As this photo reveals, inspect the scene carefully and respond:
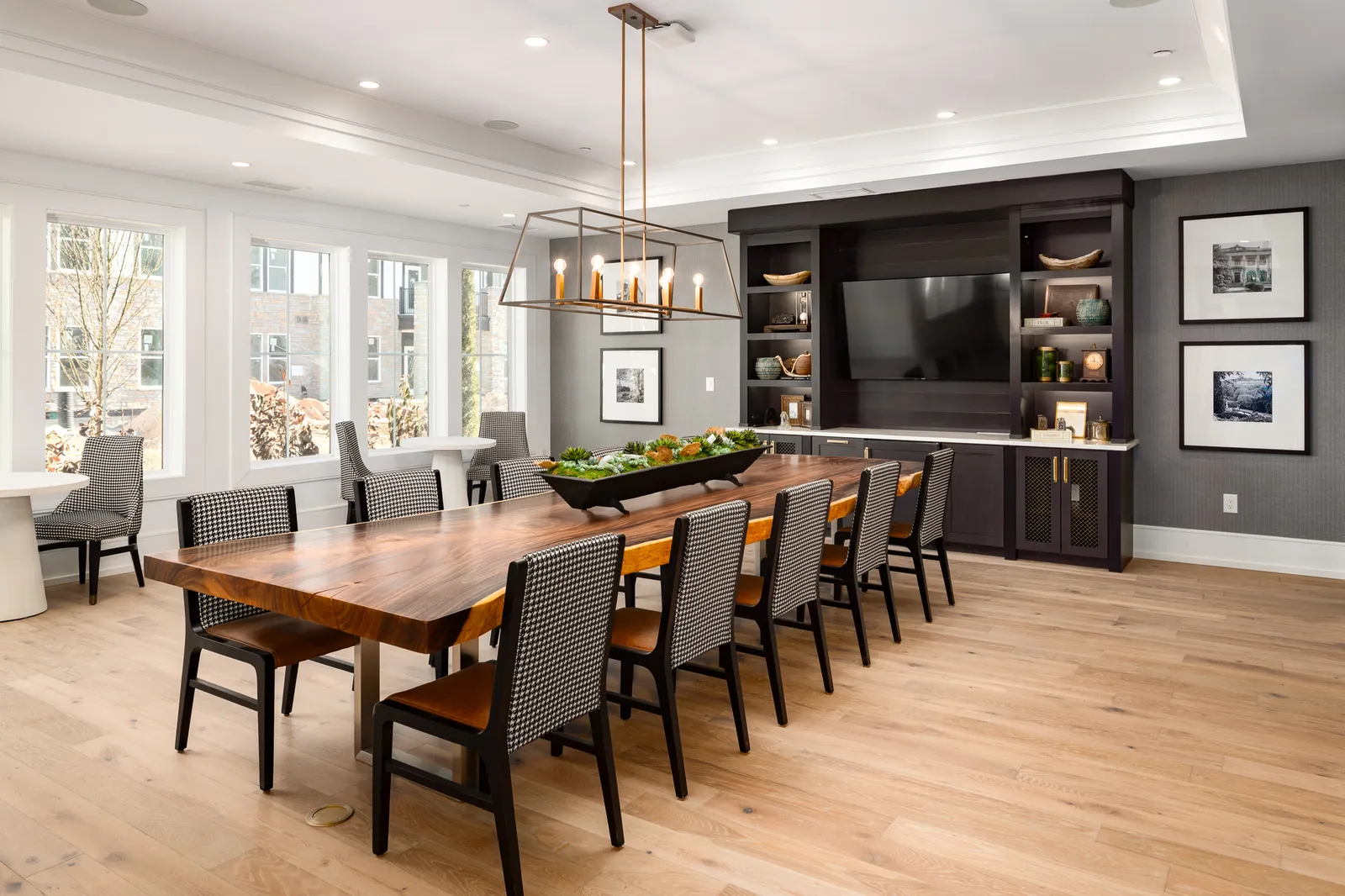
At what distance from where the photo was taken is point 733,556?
9.68ft

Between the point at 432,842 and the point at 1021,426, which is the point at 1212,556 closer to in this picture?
the point at 1021,426

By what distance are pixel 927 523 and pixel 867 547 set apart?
79cm

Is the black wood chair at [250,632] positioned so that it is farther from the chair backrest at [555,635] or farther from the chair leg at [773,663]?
the chair leg at [773,663]

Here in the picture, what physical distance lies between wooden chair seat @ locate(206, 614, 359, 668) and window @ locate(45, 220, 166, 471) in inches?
134

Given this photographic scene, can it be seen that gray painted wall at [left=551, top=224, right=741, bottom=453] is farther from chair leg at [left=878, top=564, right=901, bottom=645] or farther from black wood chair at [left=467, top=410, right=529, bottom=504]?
chair leg at [left=878, top=564, right=901, bottom=645]

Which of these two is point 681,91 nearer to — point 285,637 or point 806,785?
point 285,637

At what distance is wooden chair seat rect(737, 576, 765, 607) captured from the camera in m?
3.40

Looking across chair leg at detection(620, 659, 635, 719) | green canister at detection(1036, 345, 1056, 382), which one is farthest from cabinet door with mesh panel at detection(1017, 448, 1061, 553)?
chair leg at detection(620, 659, 635, 719)

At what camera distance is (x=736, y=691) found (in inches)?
119

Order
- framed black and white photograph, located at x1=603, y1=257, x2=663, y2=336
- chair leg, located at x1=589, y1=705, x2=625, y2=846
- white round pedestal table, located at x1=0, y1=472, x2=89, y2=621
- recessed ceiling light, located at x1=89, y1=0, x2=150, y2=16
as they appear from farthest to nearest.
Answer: framed black and white photograph, located at x1=603, y1=257, x2=663, y2=336
white round pedestal table, located at x1=0, y1=472, x2=89, y2=621
recessed ceiling light, located at x1=89, y1=0, x2=150, y2=16
chair leg, located at x1=589, y1=705, x2=625, y2=846

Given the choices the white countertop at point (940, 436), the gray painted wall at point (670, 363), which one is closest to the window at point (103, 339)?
A: the gray painted wall at point (670, 363)

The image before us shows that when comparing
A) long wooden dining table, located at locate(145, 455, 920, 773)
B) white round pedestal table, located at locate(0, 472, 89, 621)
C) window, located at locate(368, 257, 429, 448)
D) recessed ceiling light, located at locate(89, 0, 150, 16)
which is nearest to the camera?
long wooden dining table, located at locate(145, 455, 920, 773)

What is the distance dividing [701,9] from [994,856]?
3.29 meters

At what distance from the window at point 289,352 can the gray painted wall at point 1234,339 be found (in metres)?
5.68
